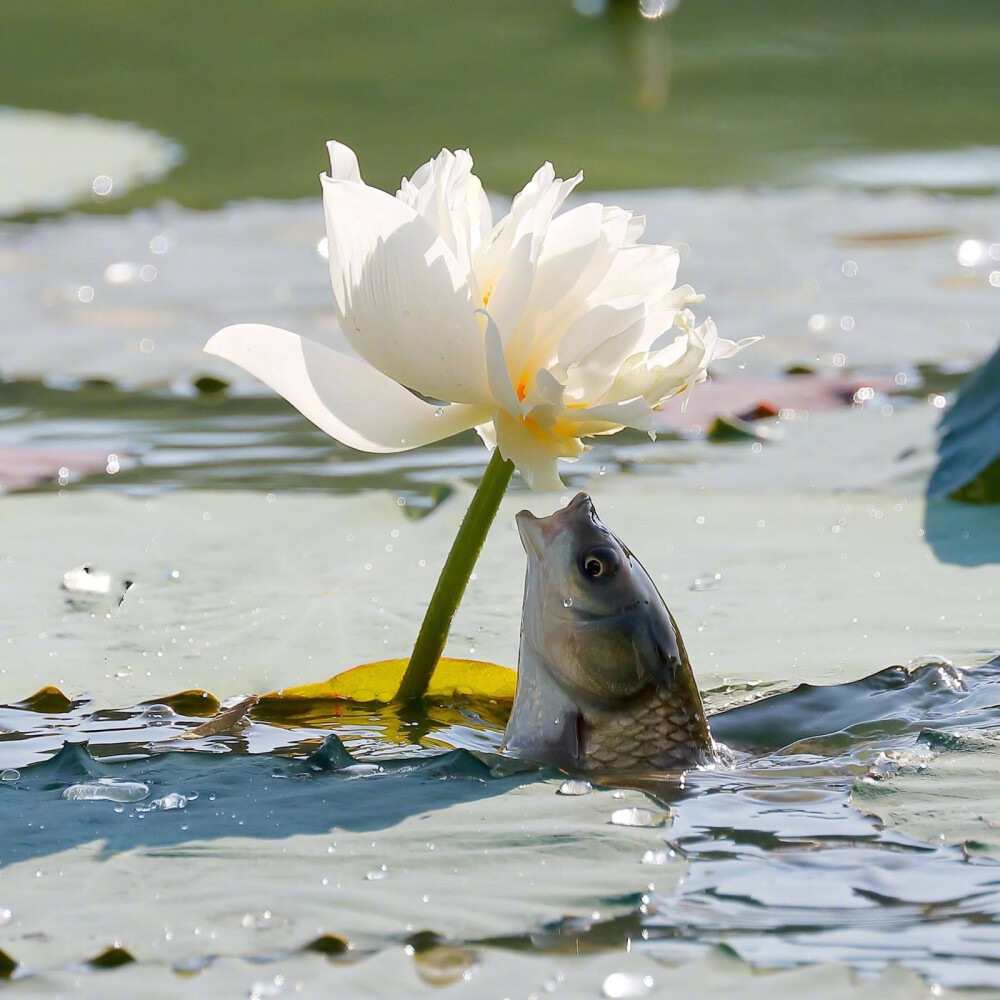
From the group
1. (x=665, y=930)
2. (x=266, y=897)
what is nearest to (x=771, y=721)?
(x=665, y=930)

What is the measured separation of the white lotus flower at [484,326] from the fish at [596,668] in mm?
305

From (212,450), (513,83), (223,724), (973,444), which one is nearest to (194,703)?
(223,724)

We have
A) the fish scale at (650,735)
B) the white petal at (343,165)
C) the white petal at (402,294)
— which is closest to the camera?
the white petal at (402,294)

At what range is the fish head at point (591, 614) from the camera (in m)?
2.15

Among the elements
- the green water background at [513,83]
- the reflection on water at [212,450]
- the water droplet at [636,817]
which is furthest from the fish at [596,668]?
the green water background at [513,83]

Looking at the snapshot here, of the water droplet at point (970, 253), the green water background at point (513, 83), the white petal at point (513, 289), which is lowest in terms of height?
the white petal at point (513, 289)

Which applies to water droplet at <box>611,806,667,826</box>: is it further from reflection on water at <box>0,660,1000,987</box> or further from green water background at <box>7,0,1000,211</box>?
green water background at <box>7,0,1000,211</box>

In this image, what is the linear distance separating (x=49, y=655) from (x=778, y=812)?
115 centimetres

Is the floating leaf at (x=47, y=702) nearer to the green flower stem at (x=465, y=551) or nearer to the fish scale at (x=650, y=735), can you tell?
the green flower stem at (x=465, y=551)

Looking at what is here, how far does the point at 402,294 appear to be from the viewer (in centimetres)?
182

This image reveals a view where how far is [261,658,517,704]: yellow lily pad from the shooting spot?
2.16 metres

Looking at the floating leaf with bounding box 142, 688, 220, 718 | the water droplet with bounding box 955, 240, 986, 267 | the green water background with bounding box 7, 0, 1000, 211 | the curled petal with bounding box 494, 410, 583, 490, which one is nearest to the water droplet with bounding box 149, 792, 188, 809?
the floating leaf with bounding box 142, 688, 220, 718

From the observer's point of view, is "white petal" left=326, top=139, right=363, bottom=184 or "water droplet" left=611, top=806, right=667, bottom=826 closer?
"water droplet" left=611, top=806, right=667, bottom=826

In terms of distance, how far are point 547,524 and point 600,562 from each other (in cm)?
11
